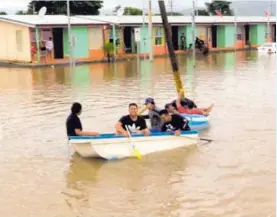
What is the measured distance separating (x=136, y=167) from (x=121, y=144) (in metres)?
0.60

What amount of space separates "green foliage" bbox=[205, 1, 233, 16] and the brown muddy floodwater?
198 ft

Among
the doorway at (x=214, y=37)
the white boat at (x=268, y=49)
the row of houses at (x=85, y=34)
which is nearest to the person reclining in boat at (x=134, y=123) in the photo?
the row of houses at (x=85, y=34)

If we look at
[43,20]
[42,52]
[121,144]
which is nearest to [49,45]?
[42,52]

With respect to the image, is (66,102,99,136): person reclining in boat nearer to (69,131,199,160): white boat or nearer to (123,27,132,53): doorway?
(69,131,199,160): white boat

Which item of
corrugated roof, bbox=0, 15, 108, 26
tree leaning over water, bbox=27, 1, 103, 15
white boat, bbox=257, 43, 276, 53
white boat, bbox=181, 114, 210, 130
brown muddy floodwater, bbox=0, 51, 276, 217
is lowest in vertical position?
brown muddy floodwater, bbox=0, 51, 276, 217

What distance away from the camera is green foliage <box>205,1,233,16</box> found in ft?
261

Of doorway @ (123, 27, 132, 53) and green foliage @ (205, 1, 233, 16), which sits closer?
doorway @ (123, 27, 132, 53)

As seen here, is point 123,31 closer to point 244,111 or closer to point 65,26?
point 65,26

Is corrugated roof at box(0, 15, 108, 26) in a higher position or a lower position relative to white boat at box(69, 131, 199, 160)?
higher

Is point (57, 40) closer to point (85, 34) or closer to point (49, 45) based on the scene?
point (85, 34)

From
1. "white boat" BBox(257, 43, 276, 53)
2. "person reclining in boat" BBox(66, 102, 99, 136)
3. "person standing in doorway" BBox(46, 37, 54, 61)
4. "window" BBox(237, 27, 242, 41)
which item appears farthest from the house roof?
"person reclining in boat" BBox(66, 102, 99, 136)

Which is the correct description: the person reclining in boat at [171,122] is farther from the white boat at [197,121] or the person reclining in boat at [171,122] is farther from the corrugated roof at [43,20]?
the corrugated roof at [43,20]

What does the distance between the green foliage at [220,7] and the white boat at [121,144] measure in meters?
70.0

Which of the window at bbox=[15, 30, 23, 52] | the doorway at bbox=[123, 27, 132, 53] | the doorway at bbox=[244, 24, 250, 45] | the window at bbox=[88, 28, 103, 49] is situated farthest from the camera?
the doorway at bbox=[244, 24, 250, 45]
